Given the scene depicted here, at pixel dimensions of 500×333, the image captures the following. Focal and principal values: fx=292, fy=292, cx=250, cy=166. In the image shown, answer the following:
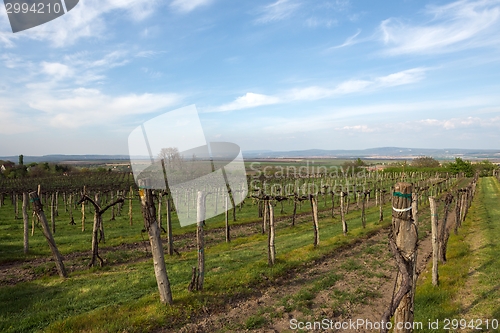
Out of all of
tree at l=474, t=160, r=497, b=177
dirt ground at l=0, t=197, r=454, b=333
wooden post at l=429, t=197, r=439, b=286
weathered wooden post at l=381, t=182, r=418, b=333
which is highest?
weathered wooden post at l=381, t=182, r=418, b=333

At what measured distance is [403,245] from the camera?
499cm

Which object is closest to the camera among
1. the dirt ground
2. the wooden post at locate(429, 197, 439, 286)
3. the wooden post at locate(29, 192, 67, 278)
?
the dirt ground

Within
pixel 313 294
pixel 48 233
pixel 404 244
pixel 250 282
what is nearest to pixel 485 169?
pixel 313 294

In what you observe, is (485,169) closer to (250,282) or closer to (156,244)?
(250,282)

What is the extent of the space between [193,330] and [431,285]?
7870 millimetres

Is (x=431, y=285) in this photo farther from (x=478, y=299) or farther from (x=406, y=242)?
(x=406, y=242)

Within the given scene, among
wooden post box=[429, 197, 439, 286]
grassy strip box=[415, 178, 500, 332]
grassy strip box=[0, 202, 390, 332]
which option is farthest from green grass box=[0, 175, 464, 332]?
wooden post box=[429, 197, 439, 286]

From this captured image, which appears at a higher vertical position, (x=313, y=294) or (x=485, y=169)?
(x=313, y=294)

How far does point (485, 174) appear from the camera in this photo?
307 feet

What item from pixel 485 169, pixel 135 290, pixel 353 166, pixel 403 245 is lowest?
pixel 485 169

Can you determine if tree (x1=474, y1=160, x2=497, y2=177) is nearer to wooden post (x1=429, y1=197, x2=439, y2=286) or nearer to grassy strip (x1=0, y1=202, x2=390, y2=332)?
wooden post (x1=429, y1=197, x2=439, y2=286)

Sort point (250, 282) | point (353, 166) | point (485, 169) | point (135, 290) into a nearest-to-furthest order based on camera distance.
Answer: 1. point (135, 290)
2. point (250, 282)
3. point (353, 166)
4. point (485, 169)

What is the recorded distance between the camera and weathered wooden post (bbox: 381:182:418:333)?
4.88 metres

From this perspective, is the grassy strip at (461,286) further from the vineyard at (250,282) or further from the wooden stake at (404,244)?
the wooden stake at (404,244)
